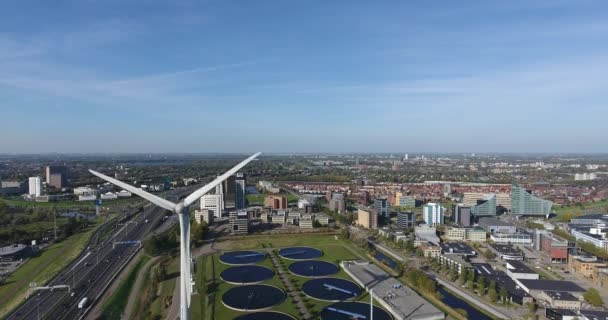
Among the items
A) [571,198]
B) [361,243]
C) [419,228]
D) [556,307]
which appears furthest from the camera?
[571,198]

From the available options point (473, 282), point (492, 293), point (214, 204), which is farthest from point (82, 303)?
point (214, 204)

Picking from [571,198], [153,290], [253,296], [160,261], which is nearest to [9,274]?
[160,261]

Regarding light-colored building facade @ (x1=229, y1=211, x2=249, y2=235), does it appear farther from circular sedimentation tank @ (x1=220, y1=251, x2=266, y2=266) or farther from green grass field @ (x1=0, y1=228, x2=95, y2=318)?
green grass field @ (x1=0, y1=228, x2=95, y2=318)

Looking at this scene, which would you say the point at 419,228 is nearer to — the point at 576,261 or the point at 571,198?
the point at 576,261

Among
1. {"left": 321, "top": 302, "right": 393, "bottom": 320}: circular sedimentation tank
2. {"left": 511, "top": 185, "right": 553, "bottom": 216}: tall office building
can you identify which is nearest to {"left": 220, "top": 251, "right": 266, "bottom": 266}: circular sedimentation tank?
{"left": 321, "top": 302, "right": 393, "bottom": 320}: circular sedimentation tank

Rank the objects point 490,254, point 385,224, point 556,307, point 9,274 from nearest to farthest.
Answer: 1. point 556,307
2. point 9,274
3. point 490,254
4. point 385,224

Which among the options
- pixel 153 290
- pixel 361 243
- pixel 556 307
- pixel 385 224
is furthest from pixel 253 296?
pixel 385 224

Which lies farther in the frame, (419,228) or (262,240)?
(419,228)
